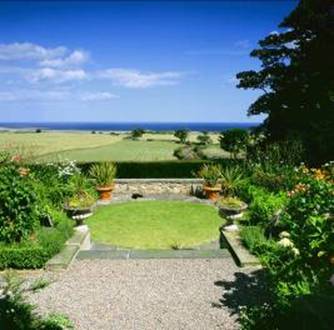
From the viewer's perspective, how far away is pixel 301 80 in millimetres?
19734

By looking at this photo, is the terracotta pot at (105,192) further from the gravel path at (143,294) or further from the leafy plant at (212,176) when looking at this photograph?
the gravel path at (143,294)

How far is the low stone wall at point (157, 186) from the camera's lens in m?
18.0

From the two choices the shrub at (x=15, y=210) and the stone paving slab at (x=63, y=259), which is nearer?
the stone paving slab at (x=63, y=259)

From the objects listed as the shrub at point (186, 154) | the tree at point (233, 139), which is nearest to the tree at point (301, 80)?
the tree at point (233, 139)

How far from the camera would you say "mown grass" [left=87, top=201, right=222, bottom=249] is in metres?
10.4

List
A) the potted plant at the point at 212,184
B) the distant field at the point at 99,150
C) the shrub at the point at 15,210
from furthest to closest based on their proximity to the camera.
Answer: the distant field at the point at 99,150, the potted plant at the point at 212,184, the shrub at the point at 15,210

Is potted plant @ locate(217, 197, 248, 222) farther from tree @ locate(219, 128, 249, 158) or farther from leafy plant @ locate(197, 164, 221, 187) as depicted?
tree @ locate(219, 128, 249, 158)

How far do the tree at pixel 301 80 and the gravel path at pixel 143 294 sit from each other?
1205 centimetres

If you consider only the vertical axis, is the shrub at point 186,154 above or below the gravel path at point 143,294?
above

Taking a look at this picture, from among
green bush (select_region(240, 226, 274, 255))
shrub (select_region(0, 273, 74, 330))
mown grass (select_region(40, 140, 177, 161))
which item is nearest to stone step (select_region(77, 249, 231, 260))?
green bush (select_region(240, 226, 274, 255))

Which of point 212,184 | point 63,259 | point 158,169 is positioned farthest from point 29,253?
point 158,169

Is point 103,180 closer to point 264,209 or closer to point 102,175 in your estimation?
point 102,175

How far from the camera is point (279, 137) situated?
66.1 ft

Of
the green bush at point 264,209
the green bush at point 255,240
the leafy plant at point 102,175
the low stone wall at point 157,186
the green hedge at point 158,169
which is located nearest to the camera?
the green bush at point 255,240
